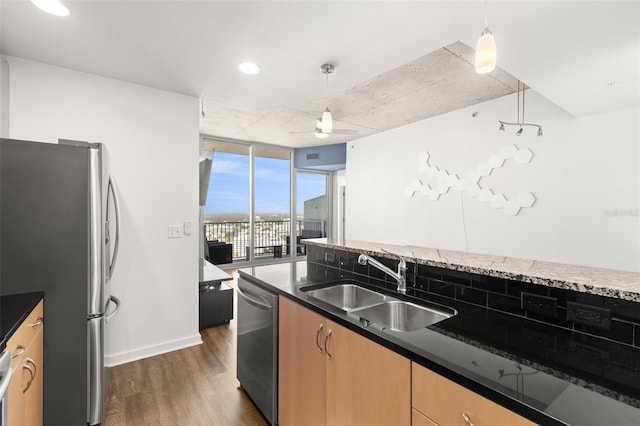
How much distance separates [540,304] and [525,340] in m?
0.23

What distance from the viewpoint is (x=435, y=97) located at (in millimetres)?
3947

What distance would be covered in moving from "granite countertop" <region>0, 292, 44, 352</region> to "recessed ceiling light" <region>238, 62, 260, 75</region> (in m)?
2.04

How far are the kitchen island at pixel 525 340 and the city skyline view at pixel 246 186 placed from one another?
5.27 meters

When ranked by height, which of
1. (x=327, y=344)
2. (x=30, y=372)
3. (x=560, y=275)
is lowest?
(x=30, y=372)

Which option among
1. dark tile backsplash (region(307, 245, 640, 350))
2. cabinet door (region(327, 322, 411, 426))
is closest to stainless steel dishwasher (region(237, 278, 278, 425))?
dark tile backsplash (region(307, 245, 640, 350))

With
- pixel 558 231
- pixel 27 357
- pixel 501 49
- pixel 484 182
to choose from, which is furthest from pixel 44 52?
pixel 558 231

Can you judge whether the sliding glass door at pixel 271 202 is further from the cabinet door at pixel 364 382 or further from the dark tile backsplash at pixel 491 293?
the cabinet door at pixel 364 382

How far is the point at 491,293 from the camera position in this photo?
4.49 feet

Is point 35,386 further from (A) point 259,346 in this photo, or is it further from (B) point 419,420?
(B) point 419,420

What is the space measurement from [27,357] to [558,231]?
479cm

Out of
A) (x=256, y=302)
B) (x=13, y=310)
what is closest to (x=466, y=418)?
(x=256, y=302)

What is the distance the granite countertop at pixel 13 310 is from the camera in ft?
3.65

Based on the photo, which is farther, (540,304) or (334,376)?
(334,376)

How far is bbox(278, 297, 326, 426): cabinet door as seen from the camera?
1.44 metres
